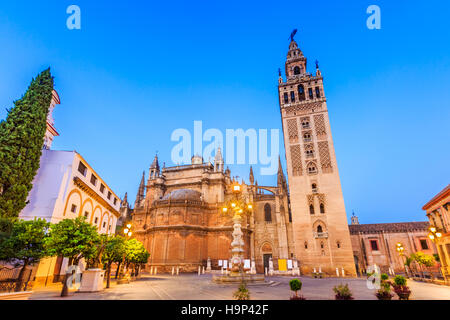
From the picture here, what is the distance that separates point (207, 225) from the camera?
125ft

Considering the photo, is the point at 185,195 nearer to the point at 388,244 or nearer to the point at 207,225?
the point at 207,225

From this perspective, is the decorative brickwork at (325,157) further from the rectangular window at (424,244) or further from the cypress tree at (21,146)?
the cypress tree at (21,146)

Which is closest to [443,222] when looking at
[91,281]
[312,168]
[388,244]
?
[312,168]

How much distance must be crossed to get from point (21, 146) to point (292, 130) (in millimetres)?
31852

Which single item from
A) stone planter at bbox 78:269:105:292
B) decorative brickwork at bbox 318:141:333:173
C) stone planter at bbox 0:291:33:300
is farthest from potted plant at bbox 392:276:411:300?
decorative brickwork at bbox 318:141:333:173

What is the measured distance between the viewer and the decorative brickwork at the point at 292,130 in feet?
116

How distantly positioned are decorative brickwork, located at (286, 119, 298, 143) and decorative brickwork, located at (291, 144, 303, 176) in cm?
115

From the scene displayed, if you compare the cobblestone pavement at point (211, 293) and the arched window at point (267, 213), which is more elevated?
the arched window at point (267, 213)

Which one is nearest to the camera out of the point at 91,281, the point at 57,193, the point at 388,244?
the point at 91,281

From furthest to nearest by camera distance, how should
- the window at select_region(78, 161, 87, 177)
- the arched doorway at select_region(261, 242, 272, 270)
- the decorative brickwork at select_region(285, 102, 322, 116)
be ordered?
1. the arched doorway at select_region(261, 242, 272, 270)
2. the decorative brickwork at select_region(285, 102, 322, 116)
3. the window at select_region(78, 161, 87, 177)

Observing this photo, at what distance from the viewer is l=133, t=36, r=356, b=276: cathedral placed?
30188 millimetres

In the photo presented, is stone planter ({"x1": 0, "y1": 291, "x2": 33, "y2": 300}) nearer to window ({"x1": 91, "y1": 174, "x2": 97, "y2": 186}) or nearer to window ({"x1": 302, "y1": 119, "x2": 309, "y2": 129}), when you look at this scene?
window ({"x1": 91, "y1": 174, "x2": 97, "y2": 186})

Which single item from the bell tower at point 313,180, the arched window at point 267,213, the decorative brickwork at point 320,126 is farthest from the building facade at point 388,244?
the decorative brickwork at point 320,126
